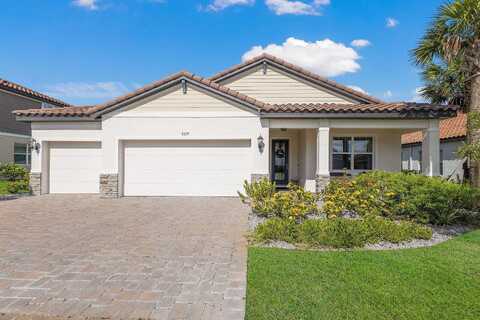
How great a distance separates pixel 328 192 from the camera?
9141 millimetres

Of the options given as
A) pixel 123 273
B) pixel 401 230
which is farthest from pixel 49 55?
pixel 401 230

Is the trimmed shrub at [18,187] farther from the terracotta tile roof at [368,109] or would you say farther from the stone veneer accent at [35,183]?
the terracotta tile roof at [368,109]

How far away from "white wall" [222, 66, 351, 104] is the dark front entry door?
2.35 metres

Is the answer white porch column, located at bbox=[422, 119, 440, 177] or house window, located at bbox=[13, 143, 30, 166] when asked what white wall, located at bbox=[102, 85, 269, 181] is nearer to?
white porch column, located at bbox=[422, 119, 440, 177]

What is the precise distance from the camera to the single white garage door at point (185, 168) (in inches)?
496

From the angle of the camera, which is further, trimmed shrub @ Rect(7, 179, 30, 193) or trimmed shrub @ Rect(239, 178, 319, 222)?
trimmed shrub @ Rect(7, 179, 30, 193)

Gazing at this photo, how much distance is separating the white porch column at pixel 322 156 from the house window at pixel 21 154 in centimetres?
2020

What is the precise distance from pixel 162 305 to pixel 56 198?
10.7m

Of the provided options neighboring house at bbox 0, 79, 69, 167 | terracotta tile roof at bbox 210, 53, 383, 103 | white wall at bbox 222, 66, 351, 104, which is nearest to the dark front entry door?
white wall at bbox 222, 66, 351, 104

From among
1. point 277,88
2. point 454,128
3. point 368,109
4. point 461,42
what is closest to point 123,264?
point 461,42

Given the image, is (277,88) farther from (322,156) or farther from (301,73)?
(322,156)

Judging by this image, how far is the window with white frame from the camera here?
13.9 m

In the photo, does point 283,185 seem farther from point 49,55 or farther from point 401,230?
point 49,55

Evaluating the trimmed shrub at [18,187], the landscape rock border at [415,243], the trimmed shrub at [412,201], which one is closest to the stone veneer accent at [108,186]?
the trimmed shrub at [18,187]
